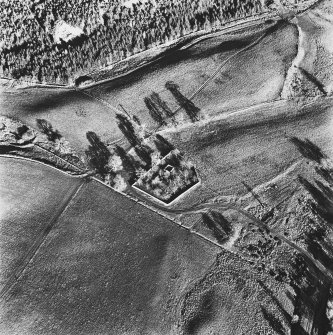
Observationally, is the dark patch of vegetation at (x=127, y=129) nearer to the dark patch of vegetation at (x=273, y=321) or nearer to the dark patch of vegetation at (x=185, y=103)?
the dark patch of vegetation at (x=185, y=103)

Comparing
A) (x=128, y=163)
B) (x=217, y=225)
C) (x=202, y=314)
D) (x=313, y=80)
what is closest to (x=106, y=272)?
(x=202, y=314)

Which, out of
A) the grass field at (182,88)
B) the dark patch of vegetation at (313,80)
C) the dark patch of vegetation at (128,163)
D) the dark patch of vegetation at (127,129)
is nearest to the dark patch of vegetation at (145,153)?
the dark patch of vegetation at (127,129)

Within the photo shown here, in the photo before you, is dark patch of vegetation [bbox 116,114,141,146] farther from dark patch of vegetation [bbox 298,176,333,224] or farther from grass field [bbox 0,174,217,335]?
dark patch of vegetation [bbox 298,176,333,224]

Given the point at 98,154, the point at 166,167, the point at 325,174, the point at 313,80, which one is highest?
the point at 313,80

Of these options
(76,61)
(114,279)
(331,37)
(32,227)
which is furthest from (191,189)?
(331,37)

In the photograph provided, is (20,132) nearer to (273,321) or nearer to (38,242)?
(38,242)

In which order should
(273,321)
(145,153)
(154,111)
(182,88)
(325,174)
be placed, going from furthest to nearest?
(182,88) < (154,111) < (325,174) < (145,153) < (273,321)
